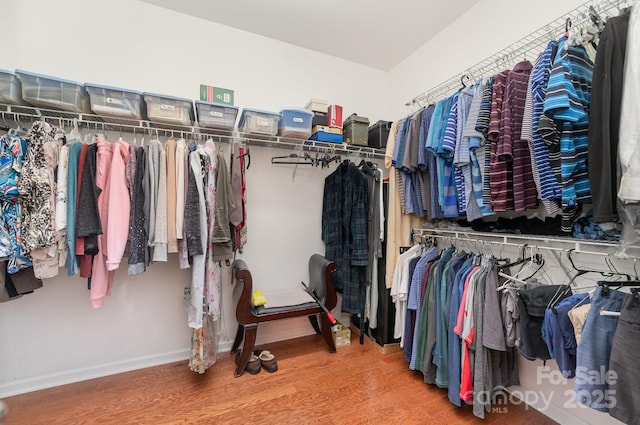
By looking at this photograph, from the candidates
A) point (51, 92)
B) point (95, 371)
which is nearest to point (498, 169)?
point (51, 92)

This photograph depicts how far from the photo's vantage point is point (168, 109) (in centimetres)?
177

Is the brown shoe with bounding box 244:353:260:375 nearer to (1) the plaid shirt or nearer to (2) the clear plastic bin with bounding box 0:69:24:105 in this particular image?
(1) the plaid shirt

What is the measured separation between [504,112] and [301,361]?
84.4 inches

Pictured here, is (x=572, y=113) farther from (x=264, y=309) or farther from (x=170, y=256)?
(x=170, y=256)

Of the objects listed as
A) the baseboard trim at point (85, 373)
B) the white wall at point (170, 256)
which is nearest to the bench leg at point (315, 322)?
the white wall at point (170, 256)

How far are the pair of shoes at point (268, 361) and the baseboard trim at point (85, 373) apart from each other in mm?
626

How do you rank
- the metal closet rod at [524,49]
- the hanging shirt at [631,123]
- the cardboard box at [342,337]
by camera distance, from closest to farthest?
the hanging shirt at [631,123]
the metal closet rod at [524,49]
the cardboard box at [342,337]

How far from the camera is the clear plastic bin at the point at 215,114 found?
6.08 feet

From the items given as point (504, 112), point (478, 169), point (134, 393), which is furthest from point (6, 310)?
point (504, 112)

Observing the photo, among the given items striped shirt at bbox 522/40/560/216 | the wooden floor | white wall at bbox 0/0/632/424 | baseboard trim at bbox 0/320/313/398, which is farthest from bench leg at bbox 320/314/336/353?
striped shirt at bbox 522/40/560/216

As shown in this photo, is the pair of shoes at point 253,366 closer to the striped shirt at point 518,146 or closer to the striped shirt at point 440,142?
the striped shirt at point 440,142

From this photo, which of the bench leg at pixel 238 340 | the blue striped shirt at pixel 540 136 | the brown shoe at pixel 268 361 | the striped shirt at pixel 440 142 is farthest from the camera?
the bench leg at pixel 238 340

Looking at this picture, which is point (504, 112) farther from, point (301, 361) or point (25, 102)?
point (25, 102)

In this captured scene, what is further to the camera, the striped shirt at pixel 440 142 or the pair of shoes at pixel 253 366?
the pair of shoes at pixel 253 366
